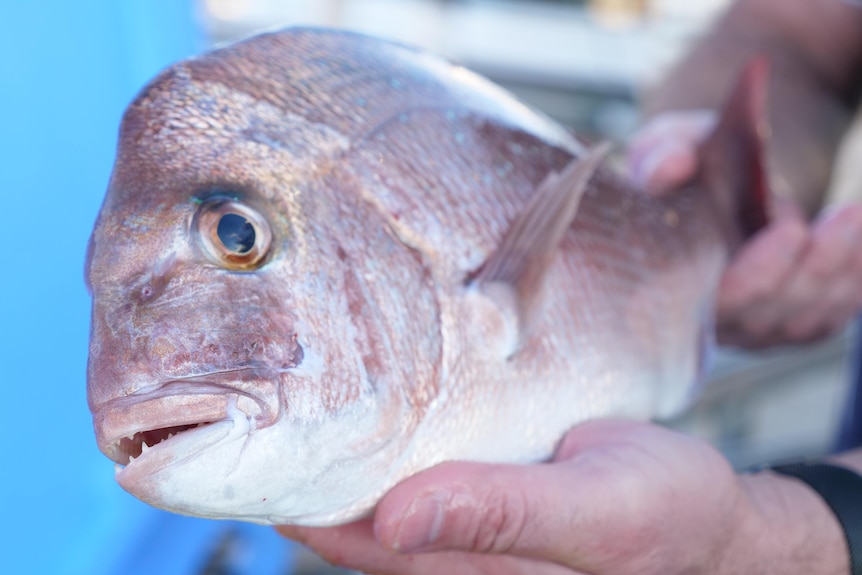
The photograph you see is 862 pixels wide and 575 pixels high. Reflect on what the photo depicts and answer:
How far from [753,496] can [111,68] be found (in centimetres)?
127

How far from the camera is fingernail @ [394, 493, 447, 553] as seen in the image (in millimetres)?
800

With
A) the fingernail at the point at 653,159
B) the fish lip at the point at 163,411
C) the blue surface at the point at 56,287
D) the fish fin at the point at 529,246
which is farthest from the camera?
the fingernail at the point at 653,159

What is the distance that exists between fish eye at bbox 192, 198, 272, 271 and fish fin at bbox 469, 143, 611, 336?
0.27m

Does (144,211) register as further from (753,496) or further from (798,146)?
(798,146)

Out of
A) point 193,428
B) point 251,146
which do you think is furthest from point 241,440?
point 251,146

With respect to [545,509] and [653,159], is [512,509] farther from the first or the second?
[653,159]

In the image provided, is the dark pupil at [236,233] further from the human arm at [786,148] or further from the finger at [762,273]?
the finger at [762,273]

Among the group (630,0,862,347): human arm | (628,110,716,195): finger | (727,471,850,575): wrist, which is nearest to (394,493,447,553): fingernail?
(727,471,850,575): wrist

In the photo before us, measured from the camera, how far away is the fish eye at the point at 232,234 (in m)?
0.73

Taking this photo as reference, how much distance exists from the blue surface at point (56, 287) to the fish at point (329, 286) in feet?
1.66

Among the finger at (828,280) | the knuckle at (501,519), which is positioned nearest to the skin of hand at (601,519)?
the knuckle at (501,519)

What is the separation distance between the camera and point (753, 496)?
1050mm

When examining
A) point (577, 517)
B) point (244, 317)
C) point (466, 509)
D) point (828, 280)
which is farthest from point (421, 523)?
point (828, 280)

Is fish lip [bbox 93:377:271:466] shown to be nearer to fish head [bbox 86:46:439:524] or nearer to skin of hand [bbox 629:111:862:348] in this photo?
fish head [bbox 86:46:439:524]
